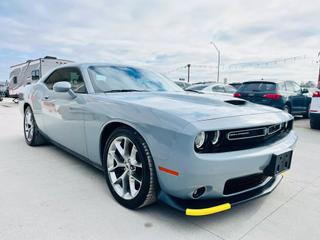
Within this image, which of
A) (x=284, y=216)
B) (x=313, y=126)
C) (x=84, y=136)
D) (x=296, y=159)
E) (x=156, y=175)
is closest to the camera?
(x=156, y=175)

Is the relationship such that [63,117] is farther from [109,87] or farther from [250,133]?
[250,133]

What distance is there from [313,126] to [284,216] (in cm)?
581

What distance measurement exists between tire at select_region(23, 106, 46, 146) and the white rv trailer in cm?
1103

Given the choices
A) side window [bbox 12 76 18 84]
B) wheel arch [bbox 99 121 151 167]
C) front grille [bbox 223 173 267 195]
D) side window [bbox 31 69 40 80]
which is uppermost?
side window [bbox 31 69 40 80]

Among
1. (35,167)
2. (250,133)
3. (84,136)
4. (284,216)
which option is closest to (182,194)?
(250,133)

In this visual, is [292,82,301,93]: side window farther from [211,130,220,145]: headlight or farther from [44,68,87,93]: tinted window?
[211,130,220,145]: headlight

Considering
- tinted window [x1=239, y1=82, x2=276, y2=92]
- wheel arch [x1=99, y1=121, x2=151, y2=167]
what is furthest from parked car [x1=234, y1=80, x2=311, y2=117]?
wheel arch [x1=99, y1=121, x2=151, y2=167]

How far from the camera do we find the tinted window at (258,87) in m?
7.63

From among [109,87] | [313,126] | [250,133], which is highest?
[109,87]

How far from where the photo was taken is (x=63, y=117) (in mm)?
3172

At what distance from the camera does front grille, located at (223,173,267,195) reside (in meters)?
1.97

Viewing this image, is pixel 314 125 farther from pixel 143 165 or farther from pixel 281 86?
pixel 143 165

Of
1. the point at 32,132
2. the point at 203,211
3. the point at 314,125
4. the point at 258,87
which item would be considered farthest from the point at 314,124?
the point at 32,132

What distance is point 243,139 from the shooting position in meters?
2.03
